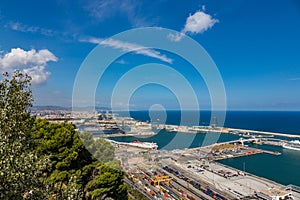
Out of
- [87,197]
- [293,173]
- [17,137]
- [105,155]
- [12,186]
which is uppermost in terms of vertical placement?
[17,137]

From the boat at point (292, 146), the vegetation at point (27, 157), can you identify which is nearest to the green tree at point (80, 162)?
the vegetation at point (27, 157)

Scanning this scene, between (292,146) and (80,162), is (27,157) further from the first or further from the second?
(292,146)

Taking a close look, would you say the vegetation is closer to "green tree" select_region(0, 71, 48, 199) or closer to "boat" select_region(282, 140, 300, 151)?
"green tree" select_region(0, 71, 48, 199)

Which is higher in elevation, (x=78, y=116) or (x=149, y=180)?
(x=78, y=116)

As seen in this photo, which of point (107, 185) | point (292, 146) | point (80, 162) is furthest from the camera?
point (292, 146)

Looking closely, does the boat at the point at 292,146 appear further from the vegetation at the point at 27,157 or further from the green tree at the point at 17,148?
the green tree at the point at 17,148

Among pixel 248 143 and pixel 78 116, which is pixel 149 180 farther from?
pixel 248 143

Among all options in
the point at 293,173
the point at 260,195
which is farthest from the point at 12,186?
the point at 293,173

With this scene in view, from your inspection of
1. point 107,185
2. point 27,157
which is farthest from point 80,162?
point 27,157

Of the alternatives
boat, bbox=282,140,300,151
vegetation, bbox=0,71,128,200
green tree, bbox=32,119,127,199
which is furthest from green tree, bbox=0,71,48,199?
boat, bbox=282,140,300,151
